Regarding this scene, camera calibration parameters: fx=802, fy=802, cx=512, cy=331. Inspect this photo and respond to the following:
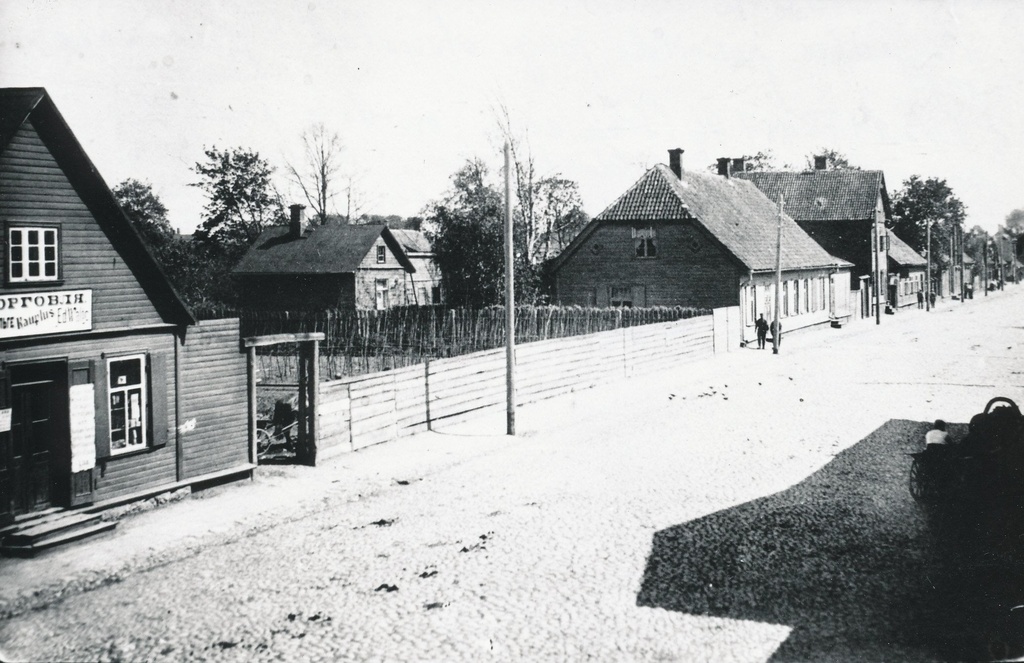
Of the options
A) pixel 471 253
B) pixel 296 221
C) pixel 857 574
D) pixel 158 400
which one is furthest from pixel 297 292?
pixel 857 574

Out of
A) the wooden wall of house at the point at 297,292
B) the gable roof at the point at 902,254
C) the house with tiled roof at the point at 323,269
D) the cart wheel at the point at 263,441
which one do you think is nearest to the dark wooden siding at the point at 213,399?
the cart wheel at the point at 263,441

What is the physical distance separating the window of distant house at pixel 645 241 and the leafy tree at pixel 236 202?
86.9 feet

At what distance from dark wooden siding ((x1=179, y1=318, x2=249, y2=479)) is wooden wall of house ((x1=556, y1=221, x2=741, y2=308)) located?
25.7m

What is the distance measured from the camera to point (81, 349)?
10.4 metres

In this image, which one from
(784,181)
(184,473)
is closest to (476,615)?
(184,473)

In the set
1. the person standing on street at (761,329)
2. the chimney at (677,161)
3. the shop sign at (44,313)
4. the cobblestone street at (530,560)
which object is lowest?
the cobblestone street at (530,560)

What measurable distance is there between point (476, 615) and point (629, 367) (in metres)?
17.6

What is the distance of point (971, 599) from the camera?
7160 millimetres

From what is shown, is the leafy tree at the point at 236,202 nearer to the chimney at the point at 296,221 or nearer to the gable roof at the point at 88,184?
the chimney at the point at 296,221

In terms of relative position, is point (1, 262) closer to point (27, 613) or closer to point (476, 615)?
point (27, 613)

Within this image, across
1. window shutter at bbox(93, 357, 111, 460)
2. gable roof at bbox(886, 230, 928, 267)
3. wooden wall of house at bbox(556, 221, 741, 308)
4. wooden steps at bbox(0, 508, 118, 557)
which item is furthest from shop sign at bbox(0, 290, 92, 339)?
gable roof at bbox(886, 230, 928, 267)

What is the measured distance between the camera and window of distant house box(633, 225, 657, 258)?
36531 millimetres

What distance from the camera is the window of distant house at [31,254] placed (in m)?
9.46

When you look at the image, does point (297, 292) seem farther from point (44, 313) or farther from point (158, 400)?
point (44, 313)
